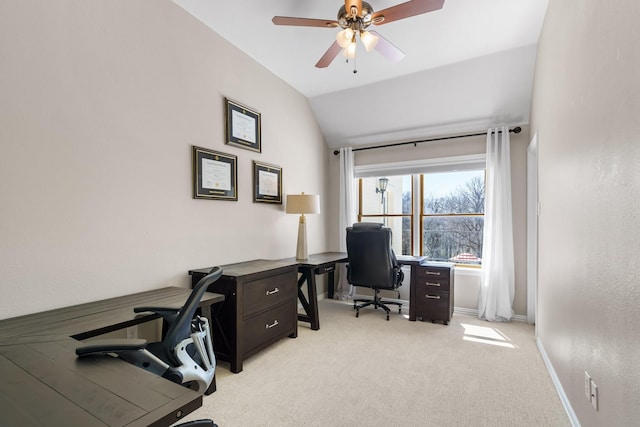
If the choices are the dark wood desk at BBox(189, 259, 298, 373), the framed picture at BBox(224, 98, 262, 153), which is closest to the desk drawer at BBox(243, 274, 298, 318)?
the dark wood desk at BBox(189, 259, 298, 373)

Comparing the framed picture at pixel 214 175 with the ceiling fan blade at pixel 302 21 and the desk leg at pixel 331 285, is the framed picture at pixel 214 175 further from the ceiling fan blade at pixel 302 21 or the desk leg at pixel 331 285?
the desk leg at pixel 331 285

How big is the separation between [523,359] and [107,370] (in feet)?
10.0

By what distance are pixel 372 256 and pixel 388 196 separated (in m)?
1.36

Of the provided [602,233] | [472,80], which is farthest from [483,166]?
[602,233]

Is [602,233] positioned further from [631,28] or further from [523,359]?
[523,359]

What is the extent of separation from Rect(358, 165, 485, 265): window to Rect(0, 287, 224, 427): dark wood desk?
12.8 feet

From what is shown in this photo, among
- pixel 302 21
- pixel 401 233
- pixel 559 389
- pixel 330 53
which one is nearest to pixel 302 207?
pixel 330 53

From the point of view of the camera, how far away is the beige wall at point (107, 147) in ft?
5.61

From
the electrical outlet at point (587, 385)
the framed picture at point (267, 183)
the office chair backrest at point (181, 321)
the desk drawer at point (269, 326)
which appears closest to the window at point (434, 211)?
the framed picture at point (267, 183)

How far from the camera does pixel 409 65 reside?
3.46 metres

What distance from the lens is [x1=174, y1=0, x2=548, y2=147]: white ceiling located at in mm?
2619

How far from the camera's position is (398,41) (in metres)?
3.02

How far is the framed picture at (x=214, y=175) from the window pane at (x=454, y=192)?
9.04ft

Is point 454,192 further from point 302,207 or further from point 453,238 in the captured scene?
point 302,207
